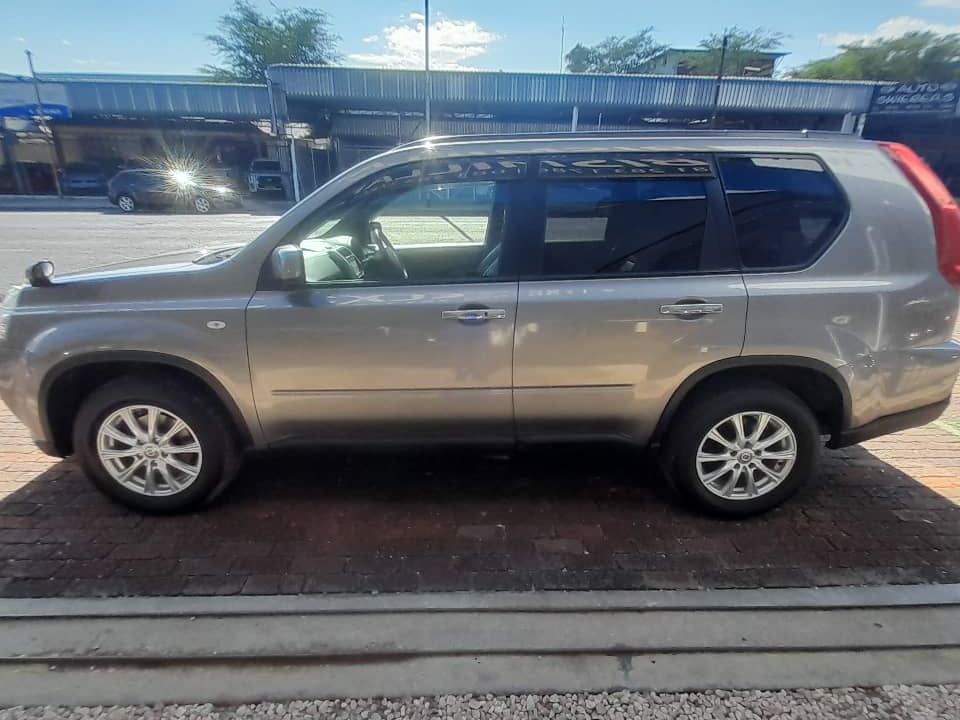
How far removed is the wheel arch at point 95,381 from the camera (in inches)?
106

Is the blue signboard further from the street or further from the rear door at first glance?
the rear door

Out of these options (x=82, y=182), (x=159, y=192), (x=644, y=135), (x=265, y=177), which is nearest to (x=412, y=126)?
(x=265, y=177)

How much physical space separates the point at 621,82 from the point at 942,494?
28.8 meters

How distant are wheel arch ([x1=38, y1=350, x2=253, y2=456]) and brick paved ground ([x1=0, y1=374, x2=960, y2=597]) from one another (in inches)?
19.2

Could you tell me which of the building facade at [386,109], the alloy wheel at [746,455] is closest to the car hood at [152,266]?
the alloy wheel at [746,455]

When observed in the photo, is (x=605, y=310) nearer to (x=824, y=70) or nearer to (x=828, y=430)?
(x=828, y=430)

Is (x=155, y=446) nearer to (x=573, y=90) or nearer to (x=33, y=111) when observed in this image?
(x=573, y=90)

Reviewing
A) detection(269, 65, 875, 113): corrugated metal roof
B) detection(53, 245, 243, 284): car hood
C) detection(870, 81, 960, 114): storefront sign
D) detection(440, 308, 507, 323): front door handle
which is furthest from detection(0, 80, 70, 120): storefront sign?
detection(870, 81, 960, 114): storefront sign

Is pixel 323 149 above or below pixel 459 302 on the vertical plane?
above

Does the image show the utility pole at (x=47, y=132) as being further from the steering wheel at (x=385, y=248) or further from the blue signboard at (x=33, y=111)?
the steering wheel at (x=385, y=248)

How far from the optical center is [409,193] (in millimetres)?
2867

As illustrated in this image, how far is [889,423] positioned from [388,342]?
103 inches

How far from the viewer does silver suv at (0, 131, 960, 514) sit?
266 cm

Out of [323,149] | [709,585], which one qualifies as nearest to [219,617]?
[709,585]
